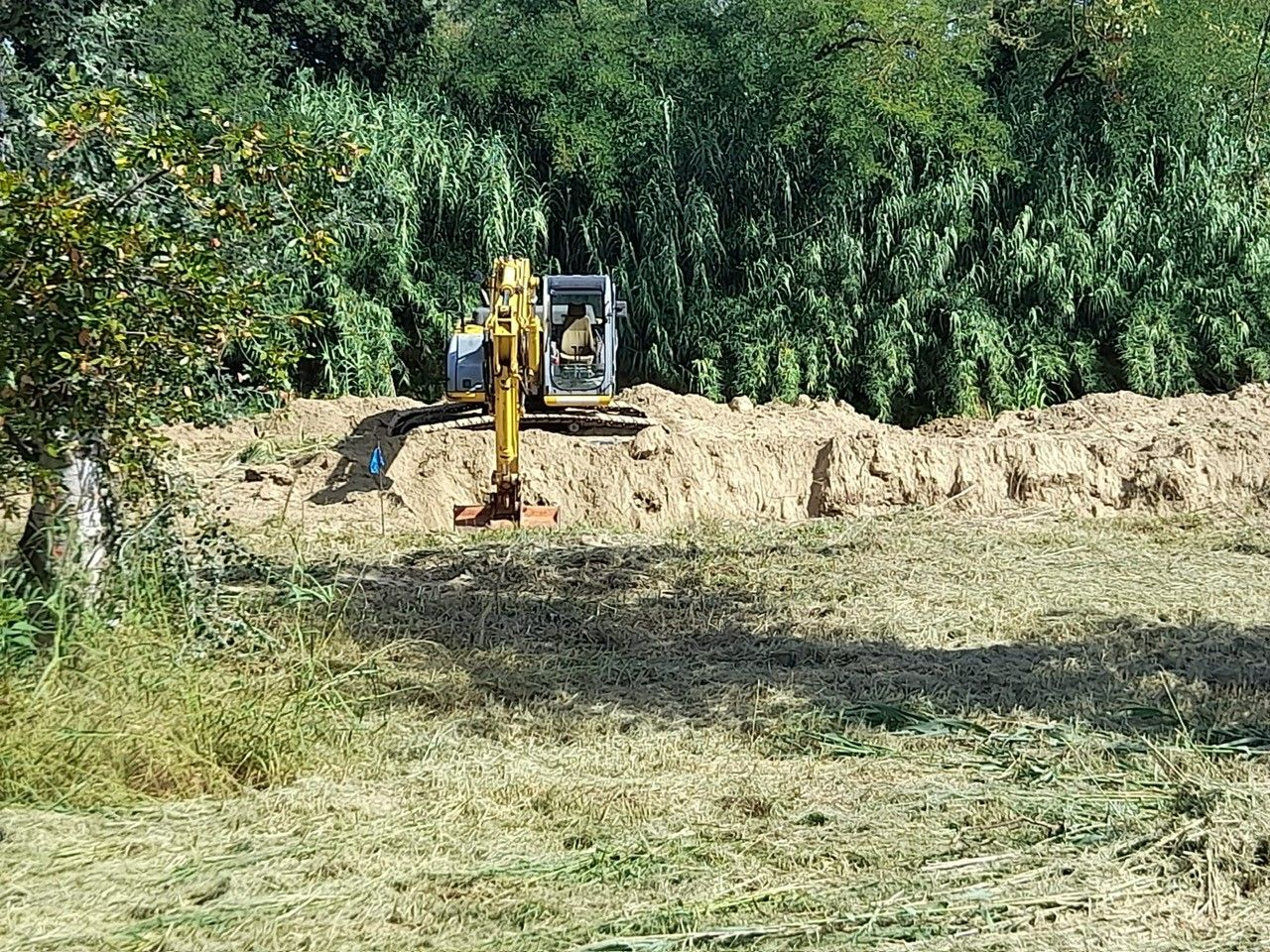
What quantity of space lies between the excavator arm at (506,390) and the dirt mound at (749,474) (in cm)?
111

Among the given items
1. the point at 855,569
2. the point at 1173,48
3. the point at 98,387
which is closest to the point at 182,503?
the point at 98,387

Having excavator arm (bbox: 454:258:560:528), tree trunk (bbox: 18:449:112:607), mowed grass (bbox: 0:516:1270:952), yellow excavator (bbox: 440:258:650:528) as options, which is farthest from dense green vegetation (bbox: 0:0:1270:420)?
tree trunk (bbox: 18:449:112:607)

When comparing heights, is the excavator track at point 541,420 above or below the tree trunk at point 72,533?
above

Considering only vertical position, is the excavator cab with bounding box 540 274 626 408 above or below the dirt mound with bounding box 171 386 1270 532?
above

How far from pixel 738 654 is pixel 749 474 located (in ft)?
18.8

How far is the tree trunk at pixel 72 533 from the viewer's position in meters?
5.57

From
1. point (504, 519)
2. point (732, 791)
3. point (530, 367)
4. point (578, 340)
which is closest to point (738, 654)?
point (732, 791)

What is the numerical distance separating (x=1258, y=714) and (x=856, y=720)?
1548 millimetres

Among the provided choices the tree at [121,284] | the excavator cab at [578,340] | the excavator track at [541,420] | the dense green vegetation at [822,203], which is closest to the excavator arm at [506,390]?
the excavator cab at [578,340]

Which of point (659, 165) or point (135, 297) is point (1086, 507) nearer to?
point (659, 165)

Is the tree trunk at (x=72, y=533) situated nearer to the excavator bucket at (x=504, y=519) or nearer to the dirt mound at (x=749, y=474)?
the excavator bucket at (x=504, y=519)

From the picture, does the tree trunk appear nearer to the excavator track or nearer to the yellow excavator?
the yellow excavator

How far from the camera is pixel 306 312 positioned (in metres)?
5.58

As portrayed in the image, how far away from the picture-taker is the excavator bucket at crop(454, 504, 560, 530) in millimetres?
10469
